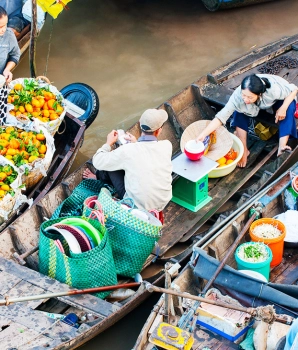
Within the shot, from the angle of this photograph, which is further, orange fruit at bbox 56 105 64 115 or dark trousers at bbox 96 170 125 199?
orange fruit at bbox 56 105 64 115

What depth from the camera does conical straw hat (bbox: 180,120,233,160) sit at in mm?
6293

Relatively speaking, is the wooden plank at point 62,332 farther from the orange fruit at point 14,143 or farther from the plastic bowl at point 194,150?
the plastic bowl at point 194,150

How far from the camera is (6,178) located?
5676 millimetres

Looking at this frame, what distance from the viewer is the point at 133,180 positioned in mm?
5266

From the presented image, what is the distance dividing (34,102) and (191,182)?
168cm

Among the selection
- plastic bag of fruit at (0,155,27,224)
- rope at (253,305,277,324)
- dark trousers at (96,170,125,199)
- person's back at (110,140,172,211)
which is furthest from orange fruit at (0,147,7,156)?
rope at (253,305,277,324)

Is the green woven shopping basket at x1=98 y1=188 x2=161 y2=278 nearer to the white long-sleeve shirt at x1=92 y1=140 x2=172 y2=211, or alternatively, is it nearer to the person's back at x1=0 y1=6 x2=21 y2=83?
the white long-sleeve shirt at x1=92 y1=140 x2=172 y2=211

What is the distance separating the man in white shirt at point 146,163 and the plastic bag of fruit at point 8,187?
2.50ft

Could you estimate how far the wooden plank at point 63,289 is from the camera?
189 inches

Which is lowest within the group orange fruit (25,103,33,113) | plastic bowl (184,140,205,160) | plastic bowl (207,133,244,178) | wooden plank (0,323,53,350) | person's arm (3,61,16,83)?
wooden plank (0,323,53,350)

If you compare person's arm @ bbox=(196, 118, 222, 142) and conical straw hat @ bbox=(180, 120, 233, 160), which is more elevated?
person's arm @ bbox=(196, 118, 222, 142)

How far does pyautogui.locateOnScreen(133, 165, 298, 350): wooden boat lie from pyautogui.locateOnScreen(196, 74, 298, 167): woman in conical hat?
0.59 metres

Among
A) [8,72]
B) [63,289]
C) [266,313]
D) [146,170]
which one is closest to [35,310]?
[63,289]

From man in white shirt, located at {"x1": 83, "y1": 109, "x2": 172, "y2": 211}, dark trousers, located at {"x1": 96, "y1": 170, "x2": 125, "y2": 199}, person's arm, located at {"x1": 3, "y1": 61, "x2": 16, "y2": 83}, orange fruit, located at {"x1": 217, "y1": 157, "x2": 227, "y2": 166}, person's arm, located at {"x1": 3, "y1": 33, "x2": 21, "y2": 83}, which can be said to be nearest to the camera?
man in white shirt, located at {"x1": 83, "y1": 109, "x2": 172, "y2": 211}
